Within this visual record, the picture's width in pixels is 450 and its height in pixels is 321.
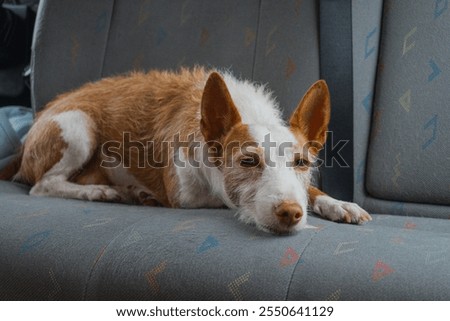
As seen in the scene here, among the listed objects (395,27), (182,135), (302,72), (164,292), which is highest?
(395,27)

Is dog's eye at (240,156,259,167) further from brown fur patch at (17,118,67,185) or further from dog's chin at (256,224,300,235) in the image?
brown fur patch at (17,118,67,185)

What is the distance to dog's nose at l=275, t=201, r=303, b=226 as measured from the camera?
1351 millimetres

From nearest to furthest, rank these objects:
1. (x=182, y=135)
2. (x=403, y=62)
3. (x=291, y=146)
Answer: (x=291, y=146)
(x=182, y=135)
(x=403, y=62)

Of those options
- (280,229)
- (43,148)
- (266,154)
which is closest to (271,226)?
(280,229)

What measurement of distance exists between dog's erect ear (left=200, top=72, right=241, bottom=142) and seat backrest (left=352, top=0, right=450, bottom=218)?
1.95 ft

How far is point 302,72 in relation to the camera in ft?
6.83

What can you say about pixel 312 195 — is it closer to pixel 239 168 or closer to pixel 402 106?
pixel 239 168

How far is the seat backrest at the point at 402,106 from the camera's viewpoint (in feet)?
6.18

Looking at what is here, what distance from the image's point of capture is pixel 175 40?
2.32 m

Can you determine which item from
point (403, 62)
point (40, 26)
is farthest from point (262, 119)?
point (40, 26)

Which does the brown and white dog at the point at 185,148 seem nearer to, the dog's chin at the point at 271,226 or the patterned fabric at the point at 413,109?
the dog's chin at the point at 271,226

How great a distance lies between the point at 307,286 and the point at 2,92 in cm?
217

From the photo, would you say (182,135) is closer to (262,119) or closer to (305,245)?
(262,119)

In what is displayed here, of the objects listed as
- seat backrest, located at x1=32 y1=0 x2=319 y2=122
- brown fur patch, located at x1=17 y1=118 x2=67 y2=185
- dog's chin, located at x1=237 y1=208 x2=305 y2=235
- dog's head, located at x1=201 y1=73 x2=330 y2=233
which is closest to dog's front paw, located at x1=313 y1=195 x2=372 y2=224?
dog's head, located at x1=201 y1=73 x2=330 y2=233
